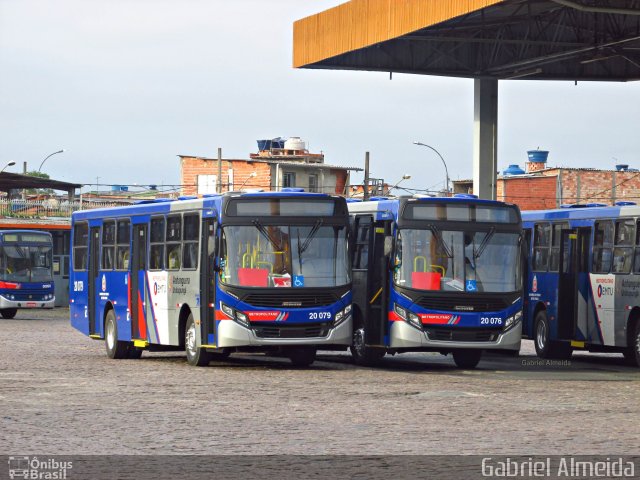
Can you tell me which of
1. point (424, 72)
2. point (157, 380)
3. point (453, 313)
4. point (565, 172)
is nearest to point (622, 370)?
point (453, 313)

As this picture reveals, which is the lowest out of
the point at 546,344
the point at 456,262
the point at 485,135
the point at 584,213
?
the point at 546,344

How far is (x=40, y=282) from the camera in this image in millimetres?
55188

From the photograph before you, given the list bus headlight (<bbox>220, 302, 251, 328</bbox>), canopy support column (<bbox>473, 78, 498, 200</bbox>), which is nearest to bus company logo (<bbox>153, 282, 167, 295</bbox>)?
bus headlight (<bbox>220, 302, 251, 328</bbox>)

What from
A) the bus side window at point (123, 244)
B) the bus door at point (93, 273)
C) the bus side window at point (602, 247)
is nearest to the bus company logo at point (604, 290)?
the bus side window at point (602, 247)

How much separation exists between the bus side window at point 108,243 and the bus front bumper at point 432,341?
6.82 meters

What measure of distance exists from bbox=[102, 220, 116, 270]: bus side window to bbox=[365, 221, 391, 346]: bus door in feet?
→ 18.7

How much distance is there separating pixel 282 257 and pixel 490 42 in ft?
53.5

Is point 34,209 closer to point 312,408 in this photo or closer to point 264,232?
point 264,232

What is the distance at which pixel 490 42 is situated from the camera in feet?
122

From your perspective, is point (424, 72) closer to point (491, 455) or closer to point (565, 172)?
point (491, 455)

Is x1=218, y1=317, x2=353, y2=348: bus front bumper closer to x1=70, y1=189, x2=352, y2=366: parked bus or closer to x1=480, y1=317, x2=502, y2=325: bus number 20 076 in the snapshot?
x1=70, y1=189, x2=352, y2=366: parked bus

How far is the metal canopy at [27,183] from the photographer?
220 ft

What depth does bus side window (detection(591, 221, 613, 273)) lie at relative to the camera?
26406 mm

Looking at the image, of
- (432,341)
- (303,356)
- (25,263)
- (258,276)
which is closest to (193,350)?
(303,356)
